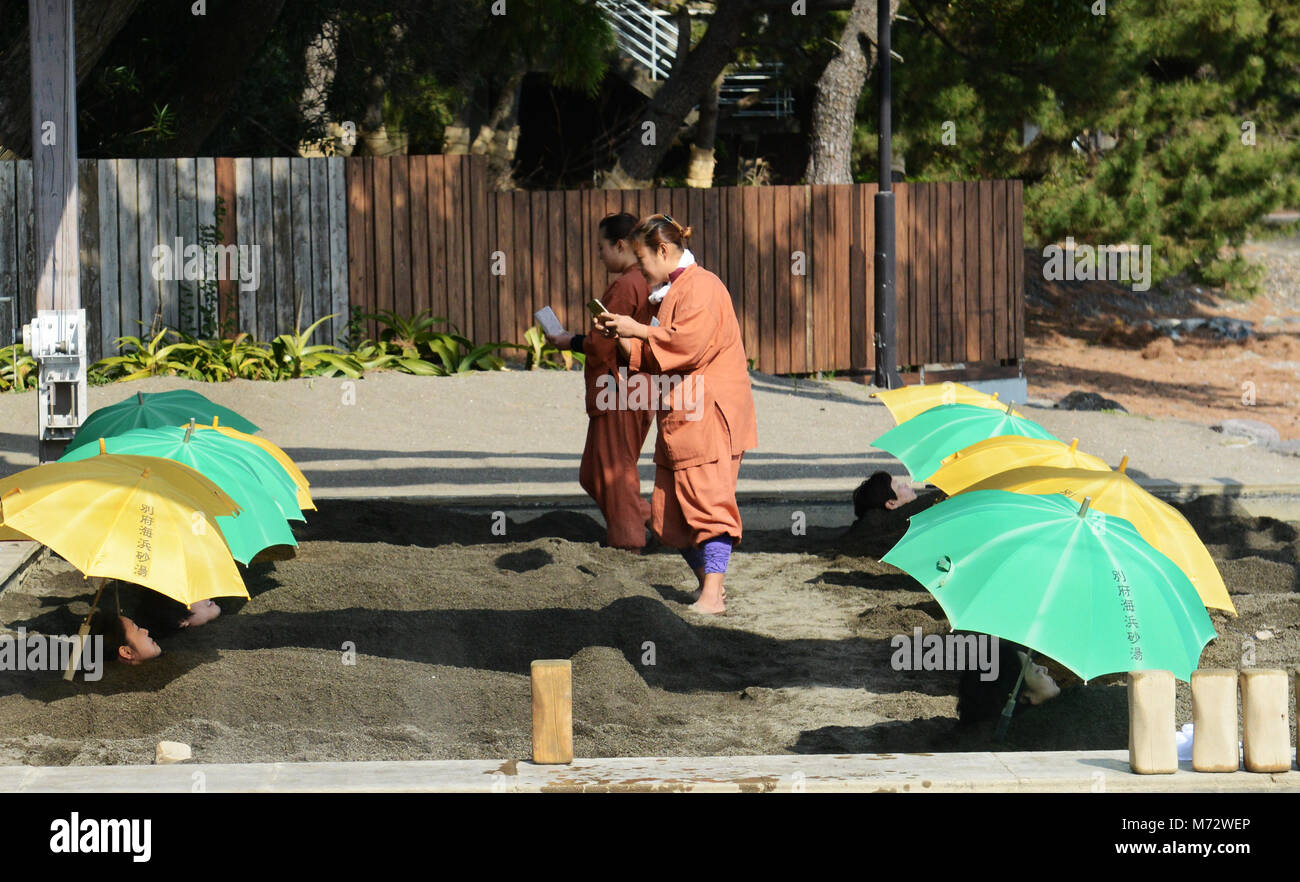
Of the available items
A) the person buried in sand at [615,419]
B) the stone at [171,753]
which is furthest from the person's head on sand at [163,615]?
the person buried in sand at [615,419]

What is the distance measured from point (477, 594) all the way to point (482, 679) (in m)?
1.13

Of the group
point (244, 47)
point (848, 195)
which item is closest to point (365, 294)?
point (244, 47)

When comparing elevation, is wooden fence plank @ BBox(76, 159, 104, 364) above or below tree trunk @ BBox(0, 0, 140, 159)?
below

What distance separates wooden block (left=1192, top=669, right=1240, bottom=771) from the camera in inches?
150

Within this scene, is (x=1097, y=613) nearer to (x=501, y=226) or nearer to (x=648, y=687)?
(x=648, y=687)

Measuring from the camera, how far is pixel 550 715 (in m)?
3.90

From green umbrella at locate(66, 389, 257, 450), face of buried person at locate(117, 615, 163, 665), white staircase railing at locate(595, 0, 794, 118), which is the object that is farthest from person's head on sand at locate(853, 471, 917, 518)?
white staircase railing at locate(595, 0, 794, 118)

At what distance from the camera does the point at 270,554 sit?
7117 millimetres

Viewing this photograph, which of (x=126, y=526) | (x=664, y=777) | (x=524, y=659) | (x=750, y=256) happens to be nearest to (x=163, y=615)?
(x=126, y=526)

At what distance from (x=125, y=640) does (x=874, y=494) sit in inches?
170

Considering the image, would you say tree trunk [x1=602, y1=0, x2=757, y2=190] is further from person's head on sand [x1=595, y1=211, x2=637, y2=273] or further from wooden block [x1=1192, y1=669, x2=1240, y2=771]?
wooden block [x1=1192, y1=669, x2=1240, y2=771]

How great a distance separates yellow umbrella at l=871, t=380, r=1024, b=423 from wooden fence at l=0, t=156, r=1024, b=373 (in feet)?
24.9

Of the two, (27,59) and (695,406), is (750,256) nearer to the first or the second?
(27,59)

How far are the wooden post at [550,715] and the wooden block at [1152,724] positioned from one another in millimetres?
1364
